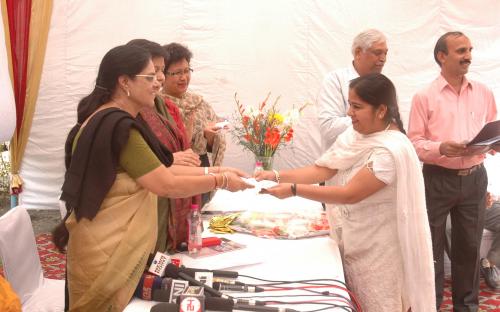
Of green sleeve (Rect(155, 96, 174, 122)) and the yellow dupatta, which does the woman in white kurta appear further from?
the yellow dupatta

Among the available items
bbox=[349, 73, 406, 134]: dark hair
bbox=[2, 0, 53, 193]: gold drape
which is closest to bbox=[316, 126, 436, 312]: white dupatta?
bbox=[349, 73, 406, 134]: dark hair

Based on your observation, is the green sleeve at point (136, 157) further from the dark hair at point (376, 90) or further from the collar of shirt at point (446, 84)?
the collar of shirt at point (446, 84)

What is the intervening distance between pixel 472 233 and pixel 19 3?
176 inches

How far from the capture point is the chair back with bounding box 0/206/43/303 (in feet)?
7.52

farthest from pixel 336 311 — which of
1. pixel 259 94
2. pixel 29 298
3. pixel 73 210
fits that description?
pixel 259 94

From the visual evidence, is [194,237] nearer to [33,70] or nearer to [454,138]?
[454,138]

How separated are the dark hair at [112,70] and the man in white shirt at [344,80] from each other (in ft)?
5.42

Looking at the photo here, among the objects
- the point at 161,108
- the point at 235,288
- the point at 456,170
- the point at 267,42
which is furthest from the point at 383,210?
the point at 267,42

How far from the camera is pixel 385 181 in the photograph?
2098mm

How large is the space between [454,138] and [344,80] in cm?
75

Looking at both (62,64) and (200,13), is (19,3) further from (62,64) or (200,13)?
(200,13)

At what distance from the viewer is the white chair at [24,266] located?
2.31 meters

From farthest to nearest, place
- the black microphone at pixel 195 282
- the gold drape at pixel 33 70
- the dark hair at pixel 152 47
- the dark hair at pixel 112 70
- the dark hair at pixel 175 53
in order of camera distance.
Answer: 1. the gold drape at pixel 33 70
2. the dark hair at pixel 175 53
3. the dark hair at pixel 152 47
4. the dark hair at pixel 112 70
5. the black microphone at pixel 195 282

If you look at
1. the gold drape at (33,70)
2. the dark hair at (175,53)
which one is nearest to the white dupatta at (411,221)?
the dark hair at (175,53)
